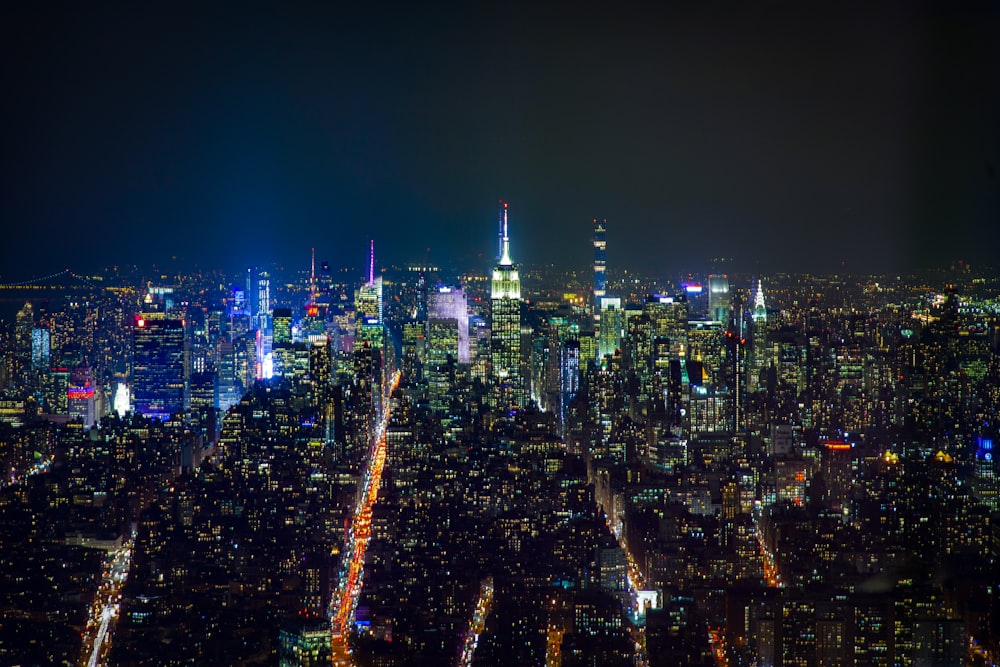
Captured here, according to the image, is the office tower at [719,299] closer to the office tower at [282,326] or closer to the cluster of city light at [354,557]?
the cluster of city light at [354,557]

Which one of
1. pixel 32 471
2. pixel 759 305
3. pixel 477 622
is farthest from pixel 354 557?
pixel 759 305

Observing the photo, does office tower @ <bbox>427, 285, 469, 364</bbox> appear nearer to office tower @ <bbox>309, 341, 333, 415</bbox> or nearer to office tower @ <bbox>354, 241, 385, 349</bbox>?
office tower @ <bbox>354, 241, 385, 349</bbox>

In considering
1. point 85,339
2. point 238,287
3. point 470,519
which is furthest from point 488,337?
point 470,519

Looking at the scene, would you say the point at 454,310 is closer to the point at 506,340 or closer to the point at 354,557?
the point at 506,340

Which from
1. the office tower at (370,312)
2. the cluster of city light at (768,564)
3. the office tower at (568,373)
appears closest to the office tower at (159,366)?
the office tower at (370,312)

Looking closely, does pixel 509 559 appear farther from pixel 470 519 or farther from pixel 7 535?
pixel 7 535

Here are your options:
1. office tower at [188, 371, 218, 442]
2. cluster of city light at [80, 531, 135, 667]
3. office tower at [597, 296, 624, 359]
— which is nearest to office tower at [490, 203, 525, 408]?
office tower at [597, 296, 624, 359]
